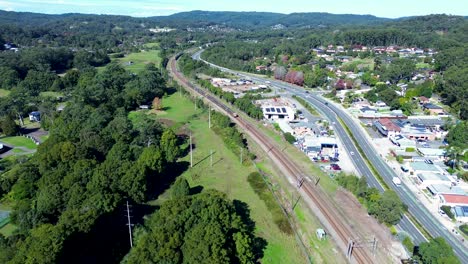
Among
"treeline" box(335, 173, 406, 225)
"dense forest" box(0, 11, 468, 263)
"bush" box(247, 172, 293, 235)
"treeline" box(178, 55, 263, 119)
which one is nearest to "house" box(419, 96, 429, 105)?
"dense forest" box(0, 11, 468, 263)

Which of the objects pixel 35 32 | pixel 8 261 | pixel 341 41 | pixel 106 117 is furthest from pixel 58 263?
pixel 35 32

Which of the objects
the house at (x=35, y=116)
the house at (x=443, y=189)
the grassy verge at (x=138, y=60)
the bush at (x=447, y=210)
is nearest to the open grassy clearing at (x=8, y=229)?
the house at (x=35, y=116)

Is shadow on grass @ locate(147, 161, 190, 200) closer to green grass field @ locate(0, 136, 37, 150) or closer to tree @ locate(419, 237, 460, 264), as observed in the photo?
green grass field @ locate(0, 136, 37, 150)

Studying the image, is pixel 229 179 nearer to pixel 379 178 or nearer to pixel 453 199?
pixel 379 178

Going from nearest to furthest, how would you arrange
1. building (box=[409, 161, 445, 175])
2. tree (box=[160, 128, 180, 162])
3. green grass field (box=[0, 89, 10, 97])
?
building (box=[409, 161, 445, 175]) < tree (box=[160, 128, 180, 162]) < green grass field (box=[0, 89, 10, 97])

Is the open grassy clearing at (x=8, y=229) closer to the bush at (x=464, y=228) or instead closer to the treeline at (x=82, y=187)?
the treeline at (x=82, y=187)

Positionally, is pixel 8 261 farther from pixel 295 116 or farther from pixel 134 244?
pixel 295 116
